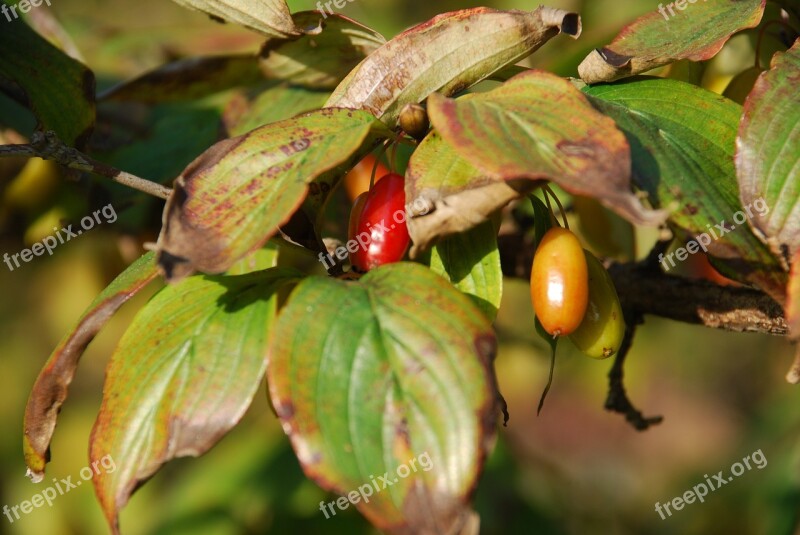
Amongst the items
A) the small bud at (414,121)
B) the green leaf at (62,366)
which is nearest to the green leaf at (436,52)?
the small bud at (414,121)

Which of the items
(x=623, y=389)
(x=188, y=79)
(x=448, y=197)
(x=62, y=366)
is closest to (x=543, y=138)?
(x=448, y=197)

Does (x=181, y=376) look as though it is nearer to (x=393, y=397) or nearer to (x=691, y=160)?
(x=393, y=397)

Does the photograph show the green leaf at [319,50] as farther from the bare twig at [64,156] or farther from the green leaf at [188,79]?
the bare twig at [64,156]

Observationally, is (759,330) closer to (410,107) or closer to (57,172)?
(410,107)

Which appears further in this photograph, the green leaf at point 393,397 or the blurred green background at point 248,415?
the blurred green background at point 248,415

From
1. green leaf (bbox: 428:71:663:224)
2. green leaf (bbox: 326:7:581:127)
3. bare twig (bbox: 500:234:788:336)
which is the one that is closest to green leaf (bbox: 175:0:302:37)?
green leaf (bbox: 326:7:581:127)

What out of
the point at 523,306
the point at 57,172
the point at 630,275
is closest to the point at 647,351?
the point at 523,306
